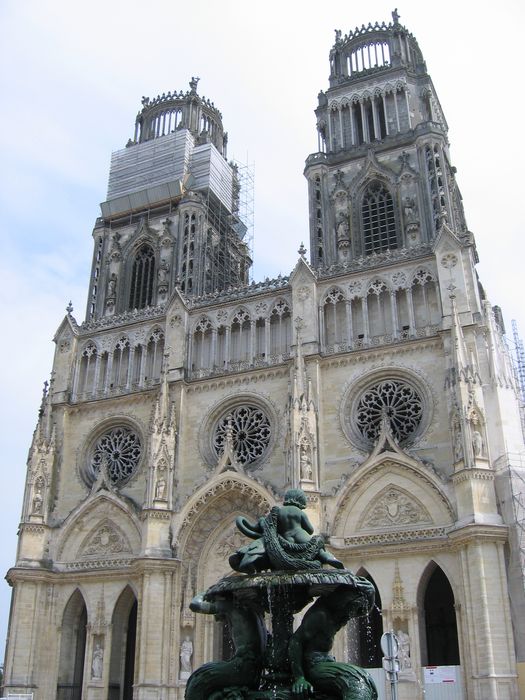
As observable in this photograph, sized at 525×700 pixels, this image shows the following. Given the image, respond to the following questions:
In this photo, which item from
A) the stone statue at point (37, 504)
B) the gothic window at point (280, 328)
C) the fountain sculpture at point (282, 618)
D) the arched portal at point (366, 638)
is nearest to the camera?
the fountain sculpture at point (282, 618)

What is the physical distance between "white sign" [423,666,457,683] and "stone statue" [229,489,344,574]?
16.0 metres

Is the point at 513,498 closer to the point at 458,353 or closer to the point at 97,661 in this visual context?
the point at 458,353

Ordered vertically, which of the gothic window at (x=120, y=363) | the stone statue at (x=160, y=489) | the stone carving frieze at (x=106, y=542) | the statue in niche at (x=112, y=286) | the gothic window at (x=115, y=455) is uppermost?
the statue in niche at (x=112, y=286)

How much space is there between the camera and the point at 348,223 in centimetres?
3412

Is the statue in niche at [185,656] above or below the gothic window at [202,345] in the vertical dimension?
below

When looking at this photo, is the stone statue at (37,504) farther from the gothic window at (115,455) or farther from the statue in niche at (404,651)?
the statue in niche at (404,651)

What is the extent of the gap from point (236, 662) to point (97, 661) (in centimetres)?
2172

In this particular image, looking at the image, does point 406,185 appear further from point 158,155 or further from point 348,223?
point 158,155

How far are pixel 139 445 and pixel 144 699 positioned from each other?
1021cm

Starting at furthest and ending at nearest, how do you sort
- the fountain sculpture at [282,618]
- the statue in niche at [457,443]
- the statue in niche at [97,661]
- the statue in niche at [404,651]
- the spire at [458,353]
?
the statue in niche at [97,661] → the spire at [458,353] → the statue in niche at [457,443] → the statue in niche at [404,651] → the fountain sculpture at [282,618]

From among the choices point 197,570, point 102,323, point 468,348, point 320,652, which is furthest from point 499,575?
point 102,323

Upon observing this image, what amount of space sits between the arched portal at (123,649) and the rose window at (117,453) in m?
5.03

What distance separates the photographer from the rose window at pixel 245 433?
2959 cm

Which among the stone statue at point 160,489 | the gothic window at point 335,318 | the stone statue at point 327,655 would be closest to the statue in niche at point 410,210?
the gothic window at point 335,318
